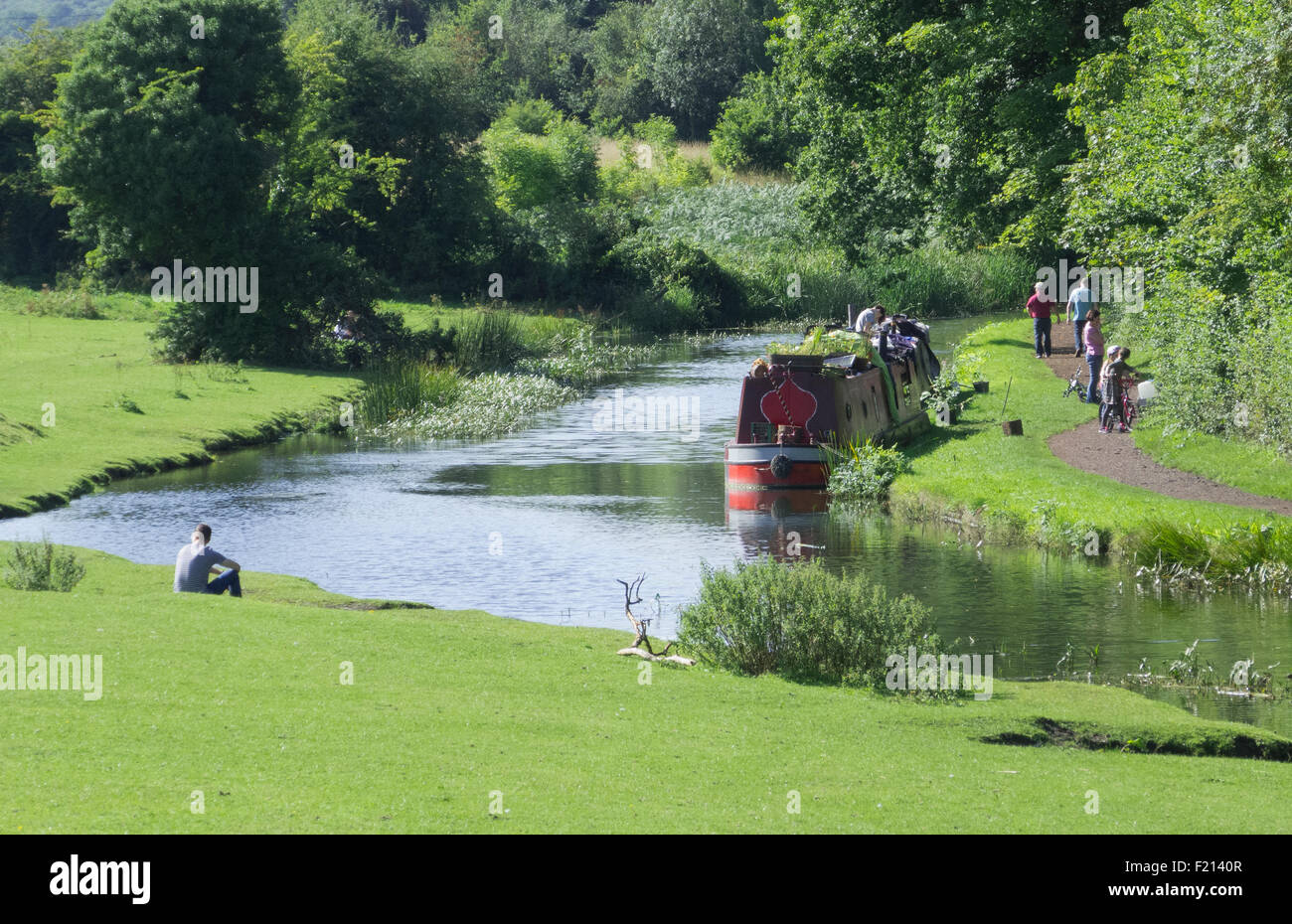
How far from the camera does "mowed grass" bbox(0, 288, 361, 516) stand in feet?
109

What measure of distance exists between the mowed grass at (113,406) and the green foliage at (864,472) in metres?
16.7

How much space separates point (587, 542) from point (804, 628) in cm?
1086

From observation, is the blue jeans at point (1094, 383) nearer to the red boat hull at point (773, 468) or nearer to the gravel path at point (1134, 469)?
the gravel path at point (1134, 469)

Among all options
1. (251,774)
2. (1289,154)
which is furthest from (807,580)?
(1289,154)

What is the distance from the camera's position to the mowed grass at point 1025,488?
23484mm

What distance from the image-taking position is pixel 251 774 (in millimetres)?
10289

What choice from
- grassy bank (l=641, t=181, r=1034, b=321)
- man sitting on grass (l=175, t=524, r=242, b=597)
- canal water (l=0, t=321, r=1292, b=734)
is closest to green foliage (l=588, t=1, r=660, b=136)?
grassy bank (l=641, t=181, r=1034, b=321)

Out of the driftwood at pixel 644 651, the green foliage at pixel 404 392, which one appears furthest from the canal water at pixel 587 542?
the green foliage at pixel 404 392

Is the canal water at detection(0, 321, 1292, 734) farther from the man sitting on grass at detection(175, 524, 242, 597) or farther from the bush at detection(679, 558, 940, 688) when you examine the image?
the man sitting on grass at detection(175, 524, 242, 597)

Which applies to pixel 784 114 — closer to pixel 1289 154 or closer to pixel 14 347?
pixel 14 347

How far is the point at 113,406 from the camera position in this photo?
40188 mm

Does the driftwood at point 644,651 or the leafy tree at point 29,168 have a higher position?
the leafy tree at point 29,168

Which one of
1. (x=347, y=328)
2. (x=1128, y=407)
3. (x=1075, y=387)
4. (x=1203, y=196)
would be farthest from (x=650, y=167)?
(x=1203, y=196)
